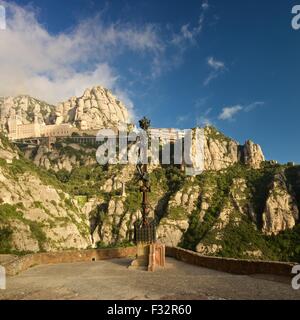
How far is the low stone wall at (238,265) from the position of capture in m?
14.7

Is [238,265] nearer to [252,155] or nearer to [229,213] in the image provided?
[229,213]

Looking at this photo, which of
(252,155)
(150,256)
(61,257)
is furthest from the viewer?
(252,155)

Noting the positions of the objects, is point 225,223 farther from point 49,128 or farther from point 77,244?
point 49,128

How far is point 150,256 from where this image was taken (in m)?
19.1

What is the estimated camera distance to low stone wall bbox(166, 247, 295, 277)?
14.7m

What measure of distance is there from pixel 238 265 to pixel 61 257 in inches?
509

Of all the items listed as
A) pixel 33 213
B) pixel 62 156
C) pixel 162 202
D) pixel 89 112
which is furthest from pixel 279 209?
pixel 89 112

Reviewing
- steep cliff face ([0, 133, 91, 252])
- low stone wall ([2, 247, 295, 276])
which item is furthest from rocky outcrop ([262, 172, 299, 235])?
low stone wall ([2, 247, 295, 276])

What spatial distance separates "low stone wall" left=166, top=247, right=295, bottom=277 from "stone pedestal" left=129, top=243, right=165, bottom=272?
2.62 meters

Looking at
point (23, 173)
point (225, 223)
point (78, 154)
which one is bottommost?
point (225, 223)

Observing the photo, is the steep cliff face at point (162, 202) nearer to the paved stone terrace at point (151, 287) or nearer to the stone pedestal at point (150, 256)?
the stone pedestal at point (150, 256)

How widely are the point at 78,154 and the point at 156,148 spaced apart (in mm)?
29232
